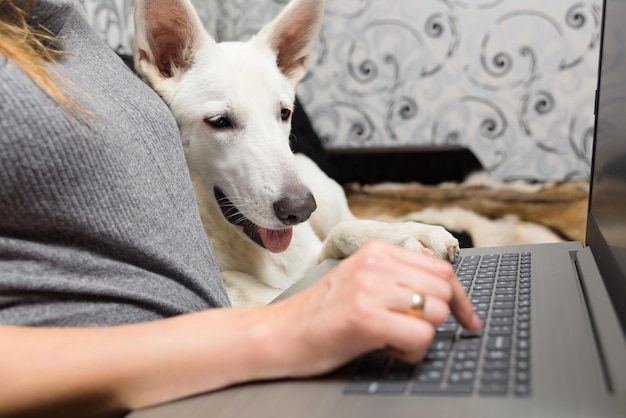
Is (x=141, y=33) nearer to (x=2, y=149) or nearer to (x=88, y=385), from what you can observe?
(x=2, y=149)

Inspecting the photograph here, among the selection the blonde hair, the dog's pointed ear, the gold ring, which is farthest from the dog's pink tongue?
the gold ring

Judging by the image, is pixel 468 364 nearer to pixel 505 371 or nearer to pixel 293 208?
pixel 505 371

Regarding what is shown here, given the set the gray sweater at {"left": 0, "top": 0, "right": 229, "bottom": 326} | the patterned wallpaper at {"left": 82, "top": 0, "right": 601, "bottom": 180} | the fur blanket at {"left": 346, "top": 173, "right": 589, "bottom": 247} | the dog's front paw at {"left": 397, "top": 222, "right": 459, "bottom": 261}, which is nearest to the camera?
the gray sweater at {"left": 0, "top": 0, "right": 229, "bottom": 326}

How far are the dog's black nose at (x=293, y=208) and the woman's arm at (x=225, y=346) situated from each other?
467 mm

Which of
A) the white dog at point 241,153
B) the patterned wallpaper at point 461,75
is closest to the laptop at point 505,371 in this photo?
the white dog at point 241,153

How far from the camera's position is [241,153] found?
3.33 feet

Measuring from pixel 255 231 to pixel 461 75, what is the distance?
1.93m

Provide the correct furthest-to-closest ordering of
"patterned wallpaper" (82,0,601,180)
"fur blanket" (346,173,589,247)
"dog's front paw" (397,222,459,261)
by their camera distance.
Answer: "patterned wallpaper" (82,0,601,180) < "fur blanket" (346,173,589,247) < "dog's front paw" (397,222,459,261)

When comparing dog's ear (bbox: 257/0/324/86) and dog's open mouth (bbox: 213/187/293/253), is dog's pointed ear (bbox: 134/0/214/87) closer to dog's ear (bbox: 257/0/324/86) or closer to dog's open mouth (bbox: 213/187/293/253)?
dog's ear (bbox: 257/0/324/86)

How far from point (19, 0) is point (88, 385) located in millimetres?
487

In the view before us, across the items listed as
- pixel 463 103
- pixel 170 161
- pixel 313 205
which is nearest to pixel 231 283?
pixel 313 205

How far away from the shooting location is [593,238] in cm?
87

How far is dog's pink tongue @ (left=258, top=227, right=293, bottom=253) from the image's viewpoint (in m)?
1.02

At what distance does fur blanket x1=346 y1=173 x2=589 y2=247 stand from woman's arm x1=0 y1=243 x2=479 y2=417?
1.09 meters
